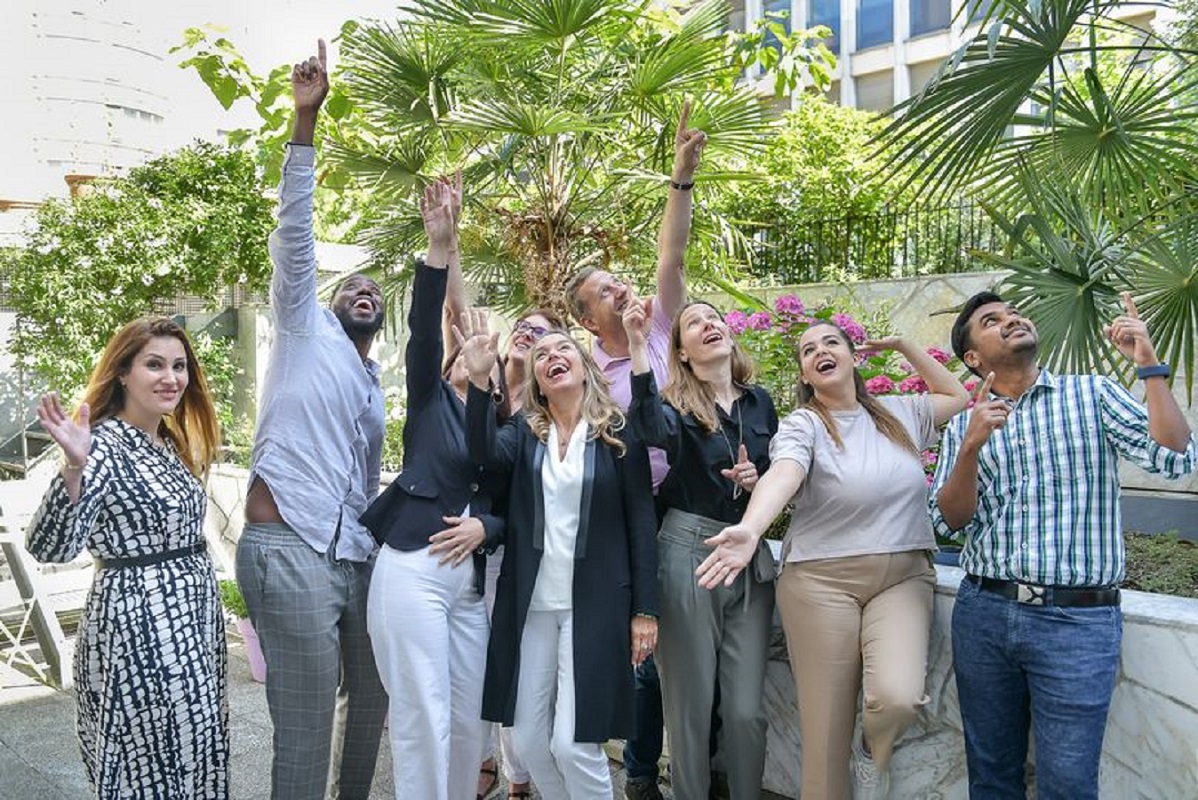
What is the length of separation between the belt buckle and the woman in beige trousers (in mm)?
364

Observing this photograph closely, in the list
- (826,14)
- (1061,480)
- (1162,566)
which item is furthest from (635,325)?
(826,14)

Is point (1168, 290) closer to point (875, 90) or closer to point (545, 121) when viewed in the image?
point (545, 121)

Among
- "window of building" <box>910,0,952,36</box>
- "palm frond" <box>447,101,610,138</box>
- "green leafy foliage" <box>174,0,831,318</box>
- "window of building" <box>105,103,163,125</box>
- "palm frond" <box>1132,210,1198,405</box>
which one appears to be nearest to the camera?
"palm frond" <box>1132,210,1198,405</box>

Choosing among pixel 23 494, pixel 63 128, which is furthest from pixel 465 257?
pixel 63 128

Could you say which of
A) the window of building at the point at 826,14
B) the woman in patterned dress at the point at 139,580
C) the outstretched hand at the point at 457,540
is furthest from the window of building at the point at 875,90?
the woman in patterned dress at the point at 139,580

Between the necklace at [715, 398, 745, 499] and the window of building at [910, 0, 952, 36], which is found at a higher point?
the window of building at [910, 0, 952, 36]

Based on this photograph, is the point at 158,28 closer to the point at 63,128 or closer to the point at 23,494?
the point at 63,128

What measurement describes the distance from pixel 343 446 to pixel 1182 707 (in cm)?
251

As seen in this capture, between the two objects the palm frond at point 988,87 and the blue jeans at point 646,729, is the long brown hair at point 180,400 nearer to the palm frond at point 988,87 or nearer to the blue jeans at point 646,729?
the blue jeans at point 646,729

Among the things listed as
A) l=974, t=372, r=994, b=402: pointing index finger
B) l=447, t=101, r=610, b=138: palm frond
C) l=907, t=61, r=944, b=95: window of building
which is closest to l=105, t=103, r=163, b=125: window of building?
l=907, t=61, r=944, b=95: window of building

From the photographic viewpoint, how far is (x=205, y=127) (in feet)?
77.9

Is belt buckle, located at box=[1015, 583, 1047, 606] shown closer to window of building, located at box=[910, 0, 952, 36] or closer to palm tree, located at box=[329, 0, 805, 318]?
palm tree, located at box=[329, 0, 805, 318]

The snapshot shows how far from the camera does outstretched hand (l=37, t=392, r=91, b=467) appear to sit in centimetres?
261

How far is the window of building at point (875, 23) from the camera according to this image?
23219mm
